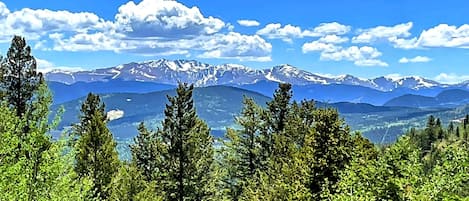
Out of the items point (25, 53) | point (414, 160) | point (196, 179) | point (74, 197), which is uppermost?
point (25, 53)

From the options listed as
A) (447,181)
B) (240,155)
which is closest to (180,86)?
(240,155)

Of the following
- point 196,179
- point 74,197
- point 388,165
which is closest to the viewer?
point 74,197

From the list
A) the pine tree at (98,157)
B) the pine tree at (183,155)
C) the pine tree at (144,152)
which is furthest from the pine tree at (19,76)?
the pine tree at (144,152)

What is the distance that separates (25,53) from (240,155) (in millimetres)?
19650

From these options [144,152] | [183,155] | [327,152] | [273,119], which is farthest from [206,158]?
[327,152]

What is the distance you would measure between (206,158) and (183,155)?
1981 millimetres

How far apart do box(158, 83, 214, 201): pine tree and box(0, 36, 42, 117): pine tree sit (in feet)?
33.2

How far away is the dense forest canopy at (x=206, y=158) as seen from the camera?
64.2 feet

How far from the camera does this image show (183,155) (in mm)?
45094

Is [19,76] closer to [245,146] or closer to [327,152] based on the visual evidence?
[245,146]

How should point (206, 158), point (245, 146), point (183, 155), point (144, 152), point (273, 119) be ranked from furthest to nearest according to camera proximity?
point (144, 152) < point (245, 146) < point (273, 119) < point (206, 158) < point (183, 155)

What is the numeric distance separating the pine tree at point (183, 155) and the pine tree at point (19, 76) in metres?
10.1

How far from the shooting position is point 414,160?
72.0 ft

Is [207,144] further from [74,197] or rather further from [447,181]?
[447,181]
